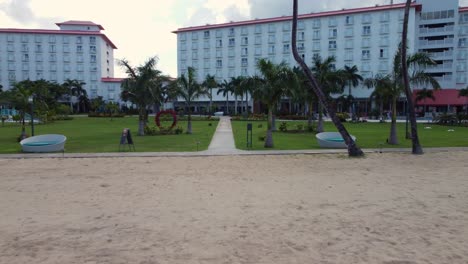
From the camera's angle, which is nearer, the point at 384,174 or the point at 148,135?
the point at 384,174

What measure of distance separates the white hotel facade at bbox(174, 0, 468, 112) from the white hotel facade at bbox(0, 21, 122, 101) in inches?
1275

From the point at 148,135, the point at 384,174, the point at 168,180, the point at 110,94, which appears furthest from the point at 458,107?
the point at 110,94

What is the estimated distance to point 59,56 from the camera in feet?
301

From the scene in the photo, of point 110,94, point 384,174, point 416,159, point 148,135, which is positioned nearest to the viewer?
point 384,174

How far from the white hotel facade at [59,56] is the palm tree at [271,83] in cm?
8102

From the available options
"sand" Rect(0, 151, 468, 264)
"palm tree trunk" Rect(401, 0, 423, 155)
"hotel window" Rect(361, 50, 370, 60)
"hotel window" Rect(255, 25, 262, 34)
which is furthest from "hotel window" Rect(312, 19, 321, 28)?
"sand" Rect(0, 151, 468, 264)

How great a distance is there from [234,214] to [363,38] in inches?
2842

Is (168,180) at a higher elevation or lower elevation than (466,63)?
lower

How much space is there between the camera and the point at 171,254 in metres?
5.24

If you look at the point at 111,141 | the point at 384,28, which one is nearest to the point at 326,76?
the point at 111,141

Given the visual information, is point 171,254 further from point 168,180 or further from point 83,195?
point 168,180

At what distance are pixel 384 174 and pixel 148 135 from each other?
64.8 feet

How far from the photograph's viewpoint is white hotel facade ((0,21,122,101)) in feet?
297

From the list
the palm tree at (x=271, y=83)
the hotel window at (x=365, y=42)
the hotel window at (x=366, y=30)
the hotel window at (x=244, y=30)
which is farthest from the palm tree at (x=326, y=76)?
the hotel window at (x=244, y=30)
